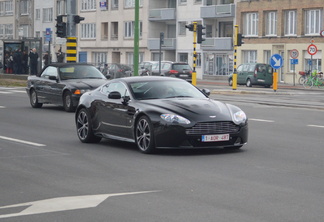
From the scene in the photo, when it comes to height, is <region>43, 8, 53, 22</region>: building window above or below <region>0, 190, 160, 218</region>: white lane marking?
above

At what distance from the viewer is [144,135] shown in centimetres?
1424

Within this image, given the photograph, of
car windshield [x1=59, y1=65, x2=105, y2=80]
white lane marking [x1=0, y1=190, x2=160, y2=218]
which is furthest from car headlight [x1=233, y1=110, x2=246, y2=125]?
car windshield [x1=59, y1=65, x2=105, y2=80]

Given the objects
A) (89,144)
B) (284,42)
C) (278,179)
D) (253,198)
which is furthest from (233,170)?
(284,42)

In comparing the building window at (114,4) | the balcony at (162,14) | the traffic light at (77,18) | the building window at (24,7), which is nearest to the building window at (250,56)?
the balcony at (162,14)

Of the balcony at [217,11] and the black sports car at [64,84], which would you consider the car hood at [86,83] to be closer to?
the black sports car at [64,84]

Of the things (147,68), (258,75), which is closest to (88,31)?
(147,68)

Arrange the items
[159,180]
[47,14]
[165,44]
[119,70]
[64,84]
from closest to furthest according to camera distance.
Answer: [159,180], [64,84], [119,70], [165,44], [47,14]

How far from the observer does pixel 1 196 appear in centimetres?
967

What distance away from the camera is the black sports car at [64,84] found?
81.6ft

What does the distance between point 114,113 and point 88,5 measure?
84.7m

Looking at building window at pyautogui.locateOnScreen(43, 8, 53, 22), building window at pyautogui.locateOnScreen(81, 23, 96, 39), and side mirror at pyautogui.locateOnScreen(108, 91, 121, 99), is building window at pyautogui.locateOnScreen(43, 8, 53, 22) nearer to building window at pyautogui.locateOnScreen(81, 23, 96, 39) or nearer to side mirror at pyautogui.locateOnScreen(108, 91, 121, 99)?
building window at pyautogui.locateOnScreen(81, 23, 96, 39)

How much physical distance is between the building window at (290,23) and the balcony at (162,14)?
1690cm

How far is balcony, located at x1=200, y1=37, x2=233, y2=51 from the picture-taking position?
74875 millimetres

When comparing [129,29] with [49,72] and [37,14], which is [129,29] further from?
[49,72]
